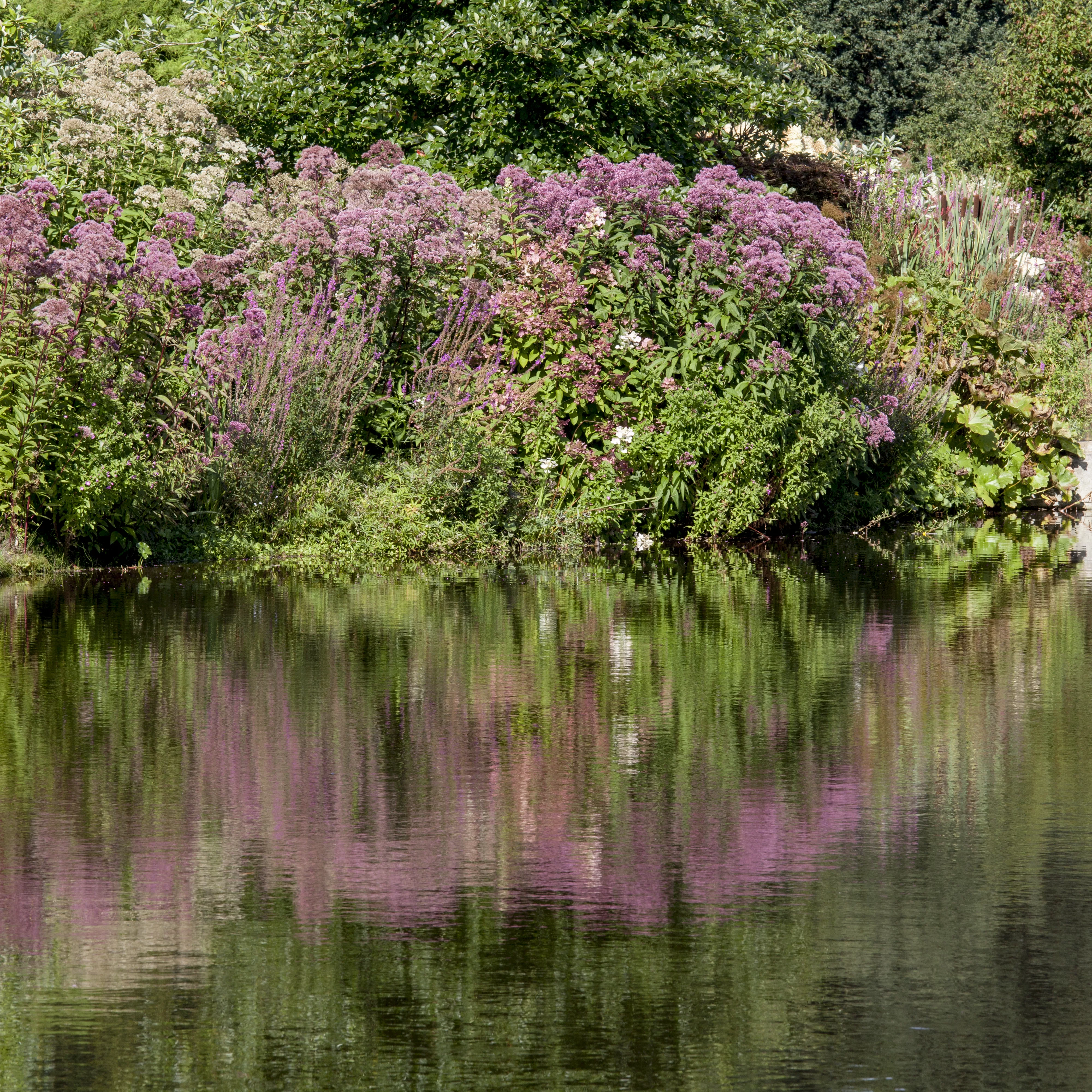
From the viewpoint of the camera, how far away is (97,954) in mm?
5410

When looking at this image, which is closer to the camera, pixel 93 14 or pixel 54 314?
pixel 54 314

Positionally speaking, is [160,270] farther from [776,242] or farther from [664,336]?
[776,242]

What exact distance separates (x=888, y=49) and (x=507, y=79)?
3377 cm

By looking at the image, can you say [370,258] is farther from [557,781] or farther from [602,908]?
[602,908]

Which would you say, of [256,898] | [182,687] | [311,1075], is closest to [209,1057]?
[311,1075]

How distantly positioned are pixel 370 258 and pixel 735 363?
3.24 metres

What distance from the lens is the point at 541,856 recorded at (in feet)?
21.1

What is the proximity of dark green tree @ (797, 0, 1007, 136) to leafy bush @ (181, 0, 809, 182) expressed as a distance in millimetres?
30442

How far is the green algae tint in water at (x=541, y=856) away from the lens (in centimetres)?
479

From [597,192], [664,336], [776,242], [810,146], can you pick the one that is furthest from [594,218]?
[810,146]

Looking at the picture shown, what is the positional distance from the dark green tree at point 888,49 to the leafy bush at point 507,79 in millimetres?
30442

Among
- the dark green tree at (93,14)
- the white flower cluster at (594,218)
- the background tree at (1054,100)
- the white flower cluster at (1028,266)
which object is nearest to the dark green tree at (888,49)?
the background tree at (1054,100)

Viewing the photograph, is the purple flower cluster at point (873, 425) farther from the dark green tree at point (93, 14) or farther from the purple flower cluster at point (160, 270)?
the dark green tree at point (93, 14)

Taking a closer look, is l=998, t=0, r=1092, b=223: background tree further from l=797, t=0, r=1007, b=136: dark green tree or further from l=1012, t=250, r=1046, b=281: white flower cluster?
l=797, t=0, r=1007, b=136: dark green tree
